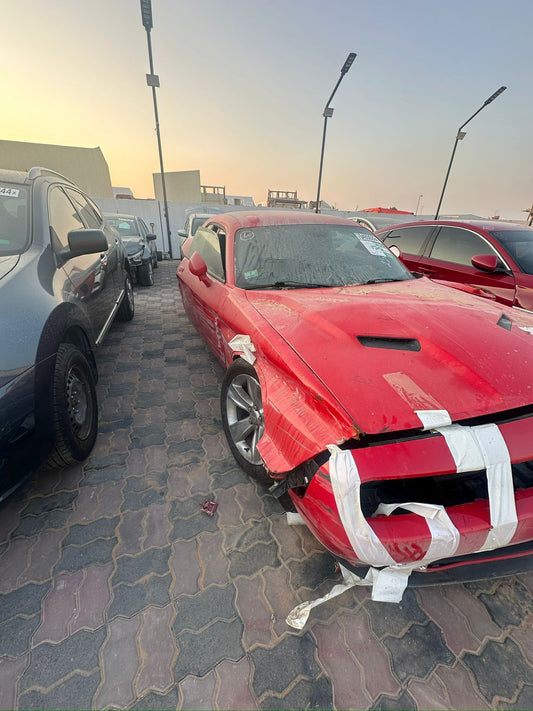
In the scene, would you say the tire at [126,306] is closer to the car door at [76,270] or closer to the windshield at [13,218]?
the car door at [76,270]

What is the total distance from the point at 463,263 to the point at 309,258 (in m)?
2.69

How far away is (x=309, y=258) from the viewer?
7.66 feet

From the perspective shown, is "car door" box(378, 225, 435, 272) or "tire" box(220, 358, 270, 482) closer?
"tire" box(220, 358, 270, 482)

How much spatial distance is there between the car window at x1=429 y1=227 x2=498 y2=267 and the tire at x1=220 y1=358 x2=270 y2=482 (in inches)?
139

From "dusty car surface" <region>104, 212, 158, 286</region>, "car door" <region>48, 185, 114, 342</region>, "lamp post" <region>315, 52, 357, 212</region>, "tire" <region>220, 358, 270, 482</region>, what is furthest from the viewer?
"lamp post" <region>315, 52, 357, 212</region>

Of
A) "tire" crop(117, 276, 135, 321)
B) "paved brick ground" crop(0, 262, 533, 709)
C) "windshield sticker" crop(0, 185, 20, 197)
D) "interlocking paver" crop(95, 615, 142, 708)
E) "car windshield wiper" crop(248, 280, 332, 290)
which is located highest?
"windshield sticker" crop(0, 185, 20, 197)

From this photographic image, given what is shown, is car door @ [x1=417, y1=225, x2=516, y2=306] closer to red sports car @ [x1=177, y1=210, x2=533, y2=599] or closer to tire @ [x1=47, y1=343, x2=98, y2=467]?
red sports car @ [x1=177, y1=210, x2=533, y2=599]

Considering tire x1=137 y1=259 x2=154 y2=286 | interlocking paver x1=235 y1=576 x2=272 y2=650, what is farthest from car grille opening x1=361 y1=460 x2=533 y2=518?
tire x1=137 y1=259 x2=154 y2=286

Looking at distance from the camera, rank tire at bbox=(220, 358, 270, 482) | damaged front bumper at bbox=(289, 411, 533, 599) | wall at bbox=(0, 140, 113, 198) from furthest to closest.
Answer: wall at bbox=(0, 140, 113, 198) → tire at bbox=(220, 358, 270, 482) → damaged front bumper at bbox=(289, 411, 533, 599)

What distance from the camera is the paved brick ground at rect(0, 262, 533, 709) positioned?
108cm

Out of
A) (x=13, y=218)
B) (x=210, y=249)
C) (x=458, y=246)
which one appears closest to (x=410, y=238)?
(x=458, y=246)

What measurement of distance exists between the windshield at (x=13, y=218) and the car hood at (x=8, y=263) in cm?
7

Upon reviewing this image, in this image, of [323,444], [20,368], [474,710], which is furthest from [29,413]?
[474,710]

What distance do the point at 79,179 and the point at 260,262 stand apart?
3869 cm
